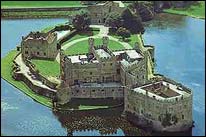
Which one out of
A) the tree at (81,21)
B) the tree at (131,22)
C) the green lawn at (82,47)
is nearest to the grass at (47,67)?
the green lawn at (82,47)

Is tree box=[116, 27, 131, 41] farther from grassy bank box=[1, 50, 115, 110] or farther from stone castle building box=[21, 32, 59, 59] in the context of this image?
grassy bank box=[1, 50, 115, 110]

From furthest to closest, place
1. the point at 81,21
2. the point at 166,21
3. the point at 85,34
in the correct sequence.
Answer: the point at 166,21 → the point at 81,21 → the point at 85,34

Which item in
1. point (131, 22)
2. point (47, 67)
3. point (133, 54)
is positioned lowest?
point (47, 67)

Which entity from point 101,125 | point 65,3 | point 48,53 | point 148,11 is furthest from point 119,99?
point 65,3

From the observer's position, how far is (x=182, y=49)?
118875mm

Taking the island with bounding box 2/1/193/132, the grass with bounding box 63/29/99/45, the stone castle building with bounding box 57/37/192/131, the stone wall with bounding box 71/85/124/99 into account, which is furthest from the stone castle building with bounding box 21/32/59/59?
the stone wall with bounding box 71/85/124/99

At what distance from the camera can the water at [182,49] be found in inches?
3708

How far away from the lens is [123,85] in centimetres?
9262

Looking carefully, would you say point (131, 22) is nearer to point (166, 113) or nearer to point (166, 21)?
point (166, 21)

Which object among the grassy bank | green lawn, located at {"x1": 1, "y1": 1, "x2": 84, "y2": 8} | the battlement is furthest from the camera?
green lawn, located at {"x1": 1, "y1": 1, "x2": 84, "y2": 8}

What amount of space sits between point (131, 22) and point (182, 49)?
17.3 m

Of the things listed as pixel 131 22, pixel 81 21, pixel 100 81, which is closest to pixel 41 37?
pixel 81 21

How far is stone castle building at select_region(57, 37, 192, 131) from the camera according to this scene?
271ft

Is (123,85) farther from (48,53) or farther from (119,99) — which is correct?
(48,53)
